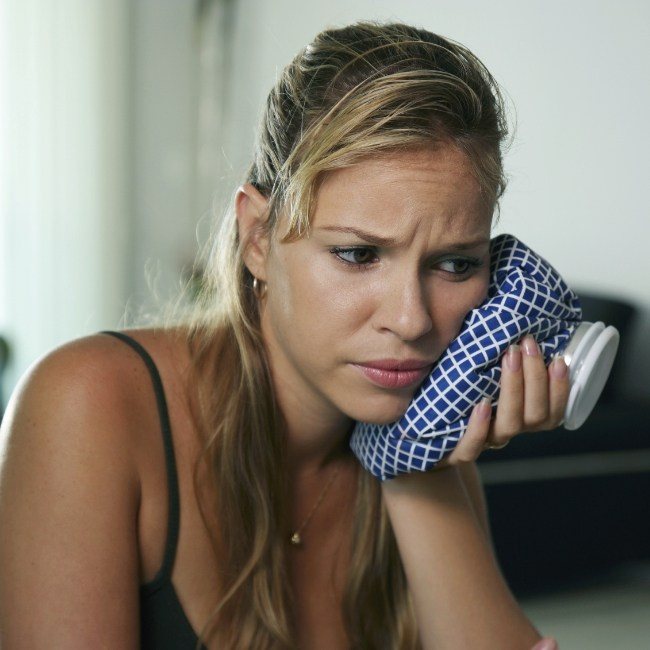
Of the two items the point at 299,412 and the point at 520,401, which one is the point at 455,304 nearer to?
the point at 520,401

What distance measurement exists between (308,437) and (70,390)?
0.38 meters

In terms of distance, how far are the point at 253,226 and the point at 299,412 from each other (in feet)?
0.94

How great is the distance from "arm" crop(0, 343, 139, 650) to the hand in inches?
17.0

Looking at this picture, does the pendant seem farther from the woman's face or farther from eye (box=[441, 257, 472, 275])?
eye (box=[441, 257, 472, 275])

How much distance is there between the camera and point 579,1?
3.23 m

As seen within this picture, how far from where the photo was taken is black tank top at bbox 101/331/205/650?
122 cm

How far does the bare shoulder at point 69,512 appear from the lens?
109 cm

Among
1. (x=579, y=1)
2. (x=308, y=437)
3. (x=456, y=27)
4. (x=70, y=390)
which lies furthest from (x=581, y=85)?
(x=70, y=390)

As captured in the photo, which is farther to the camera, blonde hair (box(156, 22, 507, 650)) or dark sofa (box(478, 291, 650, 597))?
dark sofa (box(478, 291, 650, 597))

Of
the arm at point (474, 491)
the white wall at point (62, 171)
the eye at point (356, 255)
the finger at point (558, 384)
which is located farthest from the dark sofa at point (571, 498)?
the white wall at point (62, 171)

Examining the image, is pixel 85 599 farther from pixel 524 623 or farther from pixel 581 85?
pixel 581 85

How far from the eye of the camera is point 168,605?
4.01 ft

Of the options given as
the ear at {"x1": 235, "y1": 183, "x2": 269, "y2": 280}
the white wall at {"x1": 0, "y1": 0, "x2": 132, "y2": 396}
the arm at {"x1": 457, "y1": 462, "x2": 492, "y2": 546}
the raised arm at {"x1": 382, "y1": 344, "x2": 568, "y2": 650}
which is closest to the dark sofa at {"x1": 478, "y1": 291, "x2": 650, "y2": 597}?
the arm at {"x1": 457, "y1": 462, "x2": 492, "y2": 546}

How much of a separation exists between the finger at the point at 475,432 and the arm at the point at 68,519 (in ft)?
1.37
